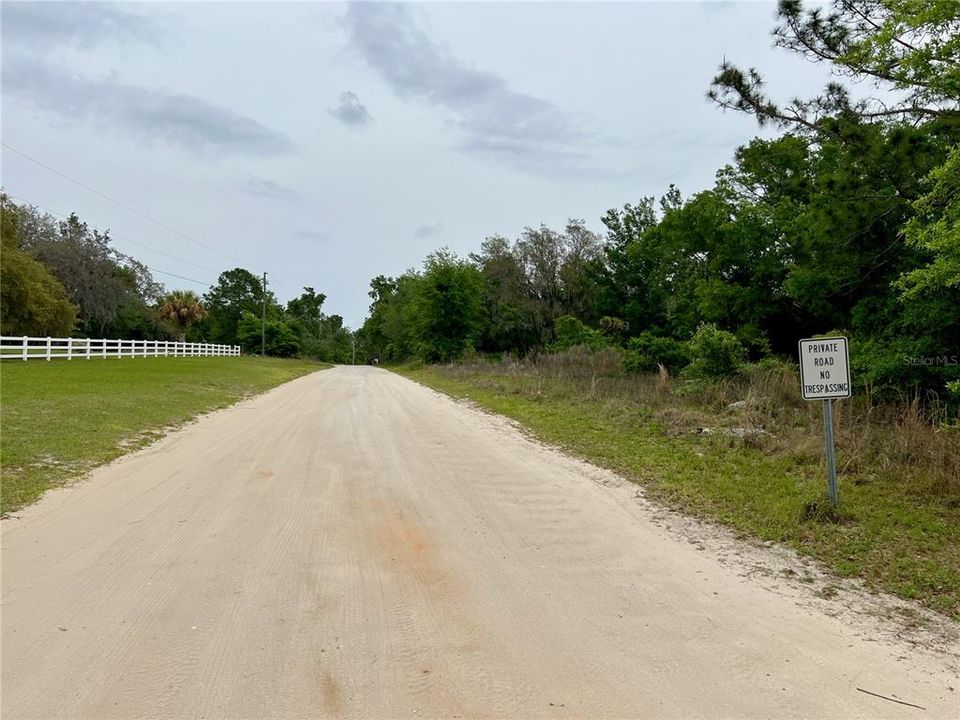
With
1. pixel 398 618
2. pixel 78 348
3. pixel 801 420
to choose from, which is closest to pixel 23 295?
pixel 78 348

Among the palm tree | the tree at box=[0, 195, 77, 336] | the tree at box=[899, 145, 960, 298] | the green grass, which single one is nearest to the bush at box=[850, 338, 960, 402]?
the tree at box=[899, 145, 960, 298]

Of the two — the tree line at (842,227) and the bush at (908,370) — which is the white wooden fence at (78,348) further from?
the bush at (908,370)

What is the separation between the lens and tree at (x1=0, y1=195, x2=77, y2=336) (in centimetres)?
2906

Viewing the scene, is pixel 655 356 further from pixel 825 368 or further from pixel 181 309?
pixel 181 309

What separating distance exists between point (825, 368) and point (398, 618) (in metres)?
4.98

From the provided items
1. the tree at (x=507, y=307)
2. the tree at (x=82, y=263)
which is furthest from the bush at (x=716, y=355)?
the tree at (x=82, y=263)

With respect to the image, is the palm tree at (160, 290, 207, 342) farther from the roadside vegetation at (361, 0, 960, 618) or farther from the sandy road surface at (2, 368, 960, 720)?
the sandy road surface at (2, 368, 960, 720)

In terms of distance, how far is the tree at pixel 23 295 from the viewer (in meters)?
29.1

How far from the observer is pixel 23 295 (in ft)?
98.2

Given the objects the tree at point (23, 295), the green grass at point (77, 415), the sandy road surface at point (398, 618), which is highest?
the tree at point (23, 295)

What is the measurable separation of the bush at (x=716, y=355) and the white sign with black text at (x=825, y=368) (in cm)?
1028

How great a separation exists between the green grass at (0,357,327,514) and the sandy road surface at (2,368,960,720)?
0.95 meters

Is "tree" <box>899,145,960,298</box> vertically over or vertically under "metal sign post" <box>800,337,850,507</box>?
over

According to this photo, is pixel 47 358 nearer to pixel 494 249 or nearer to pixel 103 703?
pixel 103 703
